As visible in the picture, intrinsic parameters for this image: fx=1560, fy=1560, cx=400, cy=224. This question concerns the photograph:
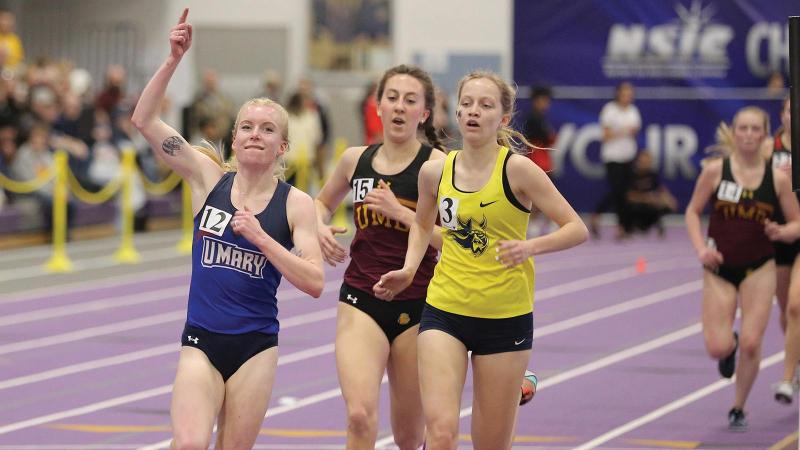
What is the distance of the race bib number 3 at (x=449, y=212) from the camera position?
24.0 ft

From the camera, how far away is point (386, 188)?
7875 mm

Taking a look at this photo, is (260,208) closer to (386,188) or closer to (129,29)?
(386,188)

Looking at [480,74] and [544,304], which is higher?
[480,74]

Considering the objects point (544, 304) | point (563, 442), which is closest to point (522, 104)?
point (544, 304)

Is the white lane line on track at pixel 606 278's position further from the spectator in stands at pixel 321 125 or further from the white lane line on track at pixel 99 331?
the spectator in stands at pixel 321 125

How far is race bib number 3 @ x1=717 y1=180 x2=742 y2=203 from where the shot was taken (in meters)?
10.3

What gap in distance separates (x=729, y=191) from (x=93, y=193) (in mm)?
12723

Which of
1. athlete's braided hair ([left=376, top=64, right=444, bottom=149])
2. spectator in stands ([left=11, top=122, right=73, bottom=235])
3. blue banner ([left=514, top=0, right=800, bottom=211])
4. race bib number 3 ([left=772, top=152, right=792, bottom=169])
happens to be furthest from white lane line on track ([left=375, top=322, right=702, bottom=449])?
blue banner ([left=514, top=0, right=800, bottom=211])

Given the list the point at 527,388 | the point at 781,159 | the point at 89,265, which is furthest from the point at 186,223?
the point at 527,388

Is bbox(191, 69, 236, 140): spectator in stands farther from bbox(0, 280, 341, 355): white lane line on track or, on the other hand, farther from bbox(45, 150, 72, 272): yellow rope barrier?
bbox(0, 280, 341, 355): white lane line on track

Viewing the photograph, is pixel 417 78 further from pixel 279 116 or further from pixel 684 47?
Answer: pixel 684 47

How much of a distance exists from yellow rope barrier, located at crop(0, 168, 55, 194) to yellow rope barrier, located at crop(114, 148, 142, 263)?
1074 millimetres

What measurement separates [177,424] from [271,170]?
1262 mm

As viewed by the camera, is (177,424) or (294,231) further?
(294,231)
